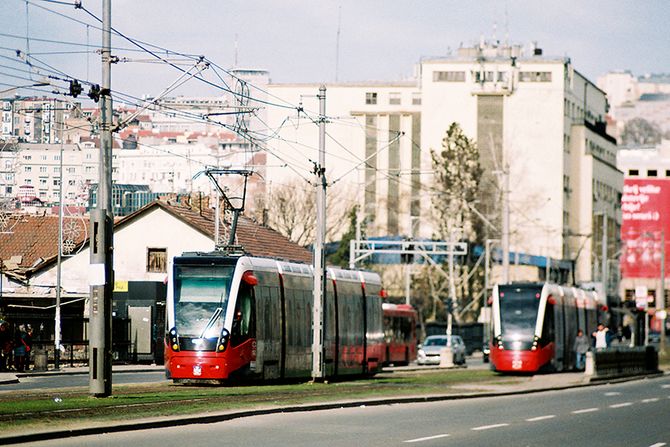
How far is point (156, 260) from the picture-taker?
66.9m

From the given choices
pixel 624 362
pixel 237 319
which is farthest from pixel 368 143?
pixel 237 319

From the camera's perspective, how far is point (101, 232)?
25734mm

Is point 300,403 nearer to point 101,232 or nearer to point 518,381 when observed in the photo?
point 101,232

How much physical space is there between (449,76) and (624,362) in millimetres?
78498

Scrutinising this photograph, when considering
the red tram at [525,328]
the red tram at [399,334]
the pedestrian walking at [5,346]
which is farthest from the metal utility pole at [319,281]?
the red tram at [399,334]

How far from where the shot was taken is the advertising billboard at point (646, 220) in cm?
11957

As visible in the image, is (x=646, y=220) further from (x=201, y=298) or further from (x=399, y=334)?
(x=201, y=298)

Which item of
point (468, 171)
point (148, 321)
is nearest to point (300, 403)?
point (148, 321)

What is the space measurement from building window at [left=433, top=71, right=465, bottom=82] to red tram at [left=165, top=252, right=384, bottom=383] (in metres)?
89.8

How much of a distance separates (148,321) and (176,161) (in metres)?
60.7

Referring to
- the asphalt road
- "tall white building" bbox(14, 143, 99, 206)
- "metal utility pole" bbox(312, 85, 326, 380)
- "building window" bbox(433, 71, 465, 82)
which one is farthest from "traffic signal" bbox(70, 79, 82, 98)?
"building window" bbox(433, 71, 465, 82)

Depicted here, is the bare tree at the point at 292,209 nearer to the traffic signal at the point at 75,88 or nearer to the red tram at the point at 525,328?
the red tram at the point at 525,328

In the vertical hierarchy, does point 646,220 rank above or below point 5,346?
above

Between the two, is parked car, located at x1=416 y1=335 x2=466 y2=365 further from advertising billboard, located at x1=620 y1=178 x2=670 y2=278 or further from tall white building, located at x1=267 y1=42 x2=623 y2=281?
advertising billboard, located at x1=620 y1=178 x2=670 y2=278
